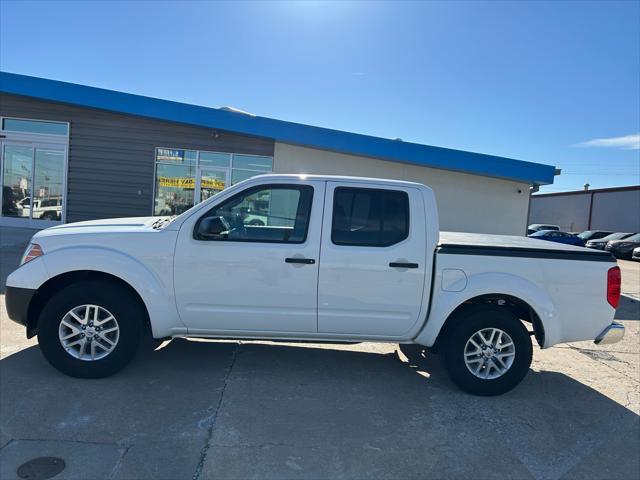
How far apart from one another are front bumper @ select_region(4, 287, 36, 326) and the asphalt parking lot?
0.58m

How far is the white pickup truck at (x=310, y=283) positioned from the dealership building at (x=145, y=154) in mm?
9569

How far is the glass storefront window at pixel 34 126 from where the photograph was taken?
45.6ft

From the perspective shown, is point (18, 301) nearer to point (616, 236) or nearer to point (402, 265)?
point (402, 265)

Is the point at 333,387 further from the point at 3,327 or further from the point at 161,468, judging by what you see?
the point at 3,327

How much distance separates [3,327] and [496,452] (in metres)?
5.51

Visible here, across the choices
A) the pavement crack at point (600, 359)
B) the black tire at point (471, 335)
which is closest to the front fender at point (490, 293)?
the black tire at point (471, 335)

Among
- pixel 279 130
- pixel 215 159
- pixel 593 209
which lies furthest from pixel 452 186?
pixel 593 209

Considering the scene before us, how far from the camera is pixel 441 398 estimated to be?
4.38m

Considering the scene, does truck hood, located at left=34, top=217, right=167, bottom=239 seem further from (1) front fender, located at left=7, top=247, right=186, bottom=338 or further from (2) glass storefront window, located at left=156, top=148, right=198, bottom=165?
(2) glass storefront window, located at left=156, top=148, right=198, bottom=165

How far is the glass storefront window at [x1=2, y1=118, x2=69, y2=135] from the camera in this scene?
13898 mm

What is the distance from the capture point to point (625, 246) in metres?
25.7

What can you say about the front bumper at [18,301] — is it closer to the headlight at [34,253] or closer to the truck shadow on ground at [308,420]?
the headlight at [34,253]

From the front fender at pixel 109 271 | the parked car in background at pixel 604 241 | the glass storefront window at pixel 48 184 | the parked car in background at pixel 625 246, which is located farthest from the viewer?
the parked car in background at pixel 604 241

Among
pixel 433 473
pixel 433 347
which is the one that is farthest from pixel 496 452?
pixel 433 347
